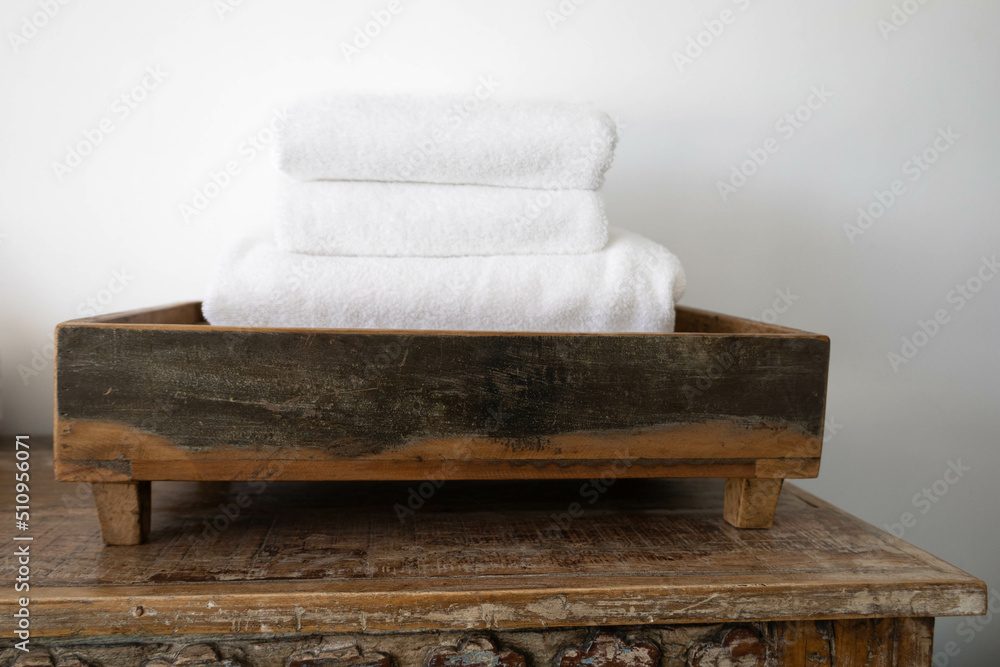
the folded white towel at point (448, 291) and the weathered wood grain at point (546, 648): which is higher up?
the folded white towel at point (448, 291)

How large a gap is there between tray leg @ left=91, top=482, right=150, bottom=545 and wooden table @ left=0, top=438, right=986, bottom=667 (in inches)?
0.4

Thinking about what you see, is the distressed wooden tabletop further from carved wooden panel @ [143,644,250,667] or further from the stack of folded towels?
the stack of folded towels

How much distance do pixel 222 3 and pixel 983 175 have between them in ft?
3.44

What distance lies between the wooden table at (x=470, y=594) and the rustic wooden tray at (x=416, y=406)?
0.19 ft

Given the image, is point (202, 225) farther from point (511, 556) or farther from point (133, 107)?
point (511, 556)

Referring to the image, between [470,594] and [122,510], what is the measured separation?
0.87ft

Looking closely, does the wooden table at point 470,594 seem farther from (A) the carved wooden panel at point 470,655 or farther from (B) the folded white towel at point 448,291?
(B) the folded white towel at point 448,291

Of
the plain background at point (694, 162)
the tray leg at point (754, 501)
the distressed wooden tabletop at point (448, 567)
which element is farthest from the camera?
the plain background at point (694, 162)

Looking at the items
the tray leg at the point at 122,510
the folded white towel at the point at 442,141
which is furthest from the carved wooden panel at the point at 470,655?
the folded white towel at the point at 442,141

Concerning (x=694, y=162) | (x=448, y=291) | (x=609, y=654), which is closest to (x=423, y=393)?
(x=448, y=291)

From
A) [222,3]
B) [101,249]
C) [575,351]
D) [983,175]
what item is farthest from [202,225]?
[983,175]

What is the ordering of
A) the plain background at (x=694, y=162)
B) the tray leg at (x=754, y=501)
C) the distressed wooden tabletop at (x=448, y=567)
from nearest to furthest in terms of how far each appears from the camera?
the distressed wooden tabletop at (x=448, y=567) < the tray leg at (x=754, y=501) < the plain background at (x=694, y=162)

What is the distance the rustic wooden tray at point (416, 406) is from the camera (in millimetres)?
435

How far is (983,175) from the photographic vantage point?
0.90 meters
